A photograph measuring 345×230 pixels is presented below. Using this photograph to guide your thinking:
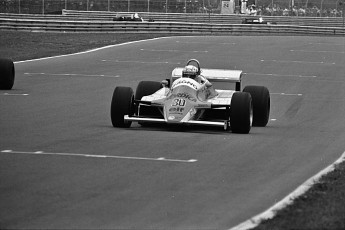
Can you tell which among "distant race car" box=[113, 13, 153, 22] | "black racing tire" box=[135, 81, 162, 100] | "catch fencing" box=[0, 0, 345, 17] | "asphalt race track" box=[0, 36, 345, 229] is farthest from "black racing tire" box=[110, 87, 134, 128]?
"catch fencing" box=[0, 0, 345, 17]

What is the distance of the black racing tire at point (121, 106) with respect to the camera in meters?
16.8

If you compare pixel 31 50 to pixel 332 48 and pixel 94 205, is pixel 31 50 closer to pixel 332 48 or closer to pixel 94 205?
pixel 332 48

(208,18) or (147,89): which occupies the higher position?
(147,89)

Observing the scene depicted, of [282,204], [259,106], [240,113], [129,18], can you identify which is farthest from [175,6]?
[282,204]

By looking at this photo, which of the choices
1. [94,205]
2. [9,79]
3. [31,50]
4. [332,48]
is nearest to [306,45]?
[332,48]

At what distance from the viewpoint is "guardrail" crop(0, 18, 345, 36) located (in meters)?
51.7

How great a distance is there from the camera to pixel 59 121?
695 inches

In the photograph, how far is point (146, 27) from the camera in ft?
177

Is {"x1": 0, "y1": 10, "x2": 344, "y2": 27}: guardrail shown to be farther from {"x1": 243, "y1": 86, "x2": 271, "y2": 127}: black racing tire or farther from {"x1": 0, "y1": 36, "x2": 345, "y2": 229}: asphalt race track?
{"x1": 243, "y1": 86, "x2": 271, "y2": 127}: black racing tire

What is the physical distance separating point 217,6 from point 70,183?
6897 centimetres

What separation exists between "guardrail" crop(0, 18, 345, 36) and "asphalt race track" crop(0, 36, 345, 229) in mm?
24309

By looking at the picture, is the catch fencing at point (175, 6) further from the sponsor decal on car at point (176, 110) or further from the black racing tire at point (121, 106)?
the sponsor decal on car at point (176, 110)

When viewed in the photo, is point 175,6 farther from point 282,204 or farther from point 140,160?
point 282,204

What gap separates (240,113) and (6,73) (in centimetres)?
926
